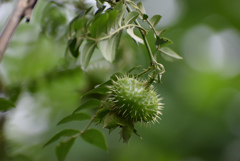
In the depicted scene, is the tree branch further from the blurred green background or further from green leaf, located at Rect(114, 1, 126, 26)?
the blurred green background

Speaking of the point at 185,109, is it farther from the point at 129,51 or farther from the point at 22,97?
the point at 22,97

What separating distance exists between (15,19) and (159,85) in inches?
93.8

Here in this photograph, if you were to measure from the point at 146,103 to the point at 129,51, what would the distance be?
88 cm

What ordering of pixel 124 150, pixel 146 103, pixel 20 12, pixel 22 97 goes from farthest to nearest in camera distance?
pixel 124 150
pixel 22 97
pixel 146 103
pixel 20 12

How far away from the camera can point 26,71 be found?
7.66 ft

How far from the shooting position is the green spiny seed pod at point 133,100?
1481mm

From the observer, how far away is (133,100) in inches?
60.5

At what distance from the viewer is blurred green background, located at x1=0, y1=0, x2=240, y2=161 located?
7.50 ft

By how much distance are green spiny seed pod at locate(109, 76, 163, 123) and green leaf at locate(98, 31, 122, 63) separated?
275mm

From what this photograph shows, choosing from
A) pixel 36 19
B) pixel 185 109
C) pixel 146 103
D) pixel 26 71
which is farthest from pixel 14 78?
pixel 185 109

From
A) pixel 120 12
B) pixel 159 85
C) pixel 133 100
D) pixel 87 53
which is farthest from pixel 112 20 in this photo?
pixel 159 85

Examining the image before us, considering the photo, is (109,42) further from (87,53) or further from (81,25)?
(81,25)

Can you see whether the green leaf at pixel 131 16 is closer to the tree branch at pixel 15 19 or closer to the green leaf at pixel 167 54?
the green leaf at pixel 167 54

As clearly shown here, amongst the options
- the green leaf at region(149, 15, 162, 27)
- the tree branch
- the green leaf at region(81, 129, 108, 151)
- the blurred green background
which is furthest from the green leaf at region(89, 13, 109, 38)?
the blurred green background
